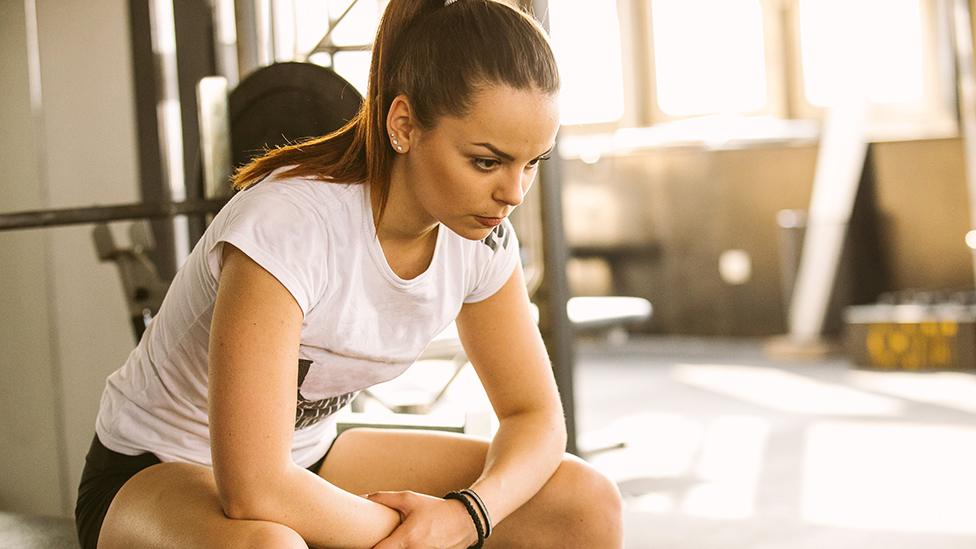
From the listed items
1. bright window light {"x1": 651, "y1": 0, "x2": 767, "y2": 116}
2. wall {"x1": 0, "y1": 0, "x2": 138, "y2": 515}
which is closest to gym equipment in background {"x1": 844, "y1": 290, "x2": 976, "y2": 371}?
bright window light {"x1": 651, "y1": 0, "x2": 767, "y2": 116}

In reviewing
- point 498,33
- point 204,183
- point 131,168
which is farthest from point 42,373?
point 498,33

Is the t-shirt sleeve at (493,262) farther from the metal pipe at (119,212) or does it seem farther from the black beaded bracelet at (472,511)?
the metal pipe at (119,212)

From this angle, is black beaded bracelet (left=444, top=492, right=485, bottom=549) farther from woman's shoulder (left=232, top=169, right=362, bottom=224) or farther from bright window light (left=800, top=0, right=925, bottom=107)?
bright window light (left=800, top=0, right=925, bottom=107)

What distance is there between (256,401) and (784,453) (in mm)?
2459

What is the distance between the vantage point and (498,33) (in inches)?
42.1

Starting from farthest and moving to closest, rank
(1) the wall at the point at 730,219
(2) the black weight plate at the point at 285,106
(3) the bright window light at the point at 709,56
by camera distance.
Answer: (3) the bright window light at the point at 709,56, (1) the wall at the point at 730,219, (2) the black weight plate at the point at 285,106

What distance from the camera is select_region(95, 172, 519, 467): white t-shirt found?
3.56 feet

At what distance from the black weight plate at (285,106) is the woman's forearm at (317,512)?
725mm

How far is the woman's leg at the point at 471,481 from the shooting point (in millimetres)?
1270

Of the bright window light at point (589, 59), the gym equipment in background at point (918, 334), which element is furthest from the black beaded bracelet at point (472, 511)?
the bright window light at point (589, 59)

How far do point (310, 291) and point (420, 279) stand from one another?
14 centimetres

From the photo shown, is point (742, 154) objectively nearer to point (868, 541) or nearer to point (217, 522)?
point (868, 541)

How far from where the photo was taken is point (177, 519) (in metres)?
1.09

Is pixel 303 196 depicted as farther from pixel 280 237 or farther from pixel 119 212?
pixel 119 212
